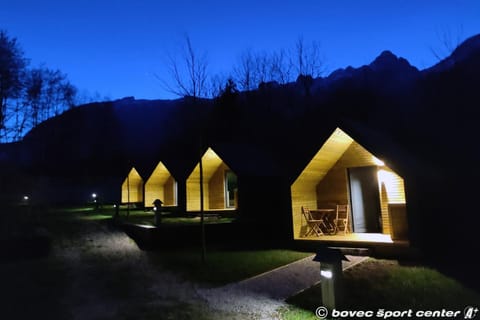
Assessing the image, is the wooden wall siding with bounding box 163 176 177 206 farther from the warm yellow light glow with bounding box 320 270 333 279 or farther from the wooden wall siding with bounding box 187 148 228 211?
the warm yellow light glow with bounding box 320 270 333 279

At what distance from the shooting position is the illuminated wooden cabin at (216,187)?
1573 cm

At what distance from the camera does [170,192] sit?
64.3ft

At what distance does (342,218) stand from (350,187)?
1.13 metres

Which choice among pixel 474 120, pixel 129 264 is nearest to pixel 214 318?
pixel 129 264

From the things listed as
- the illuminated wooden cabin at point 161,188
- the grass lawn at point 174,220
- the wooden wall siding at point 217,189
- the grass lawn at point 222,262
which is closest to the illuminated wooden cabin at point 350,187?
the grass lawn at point 222,262

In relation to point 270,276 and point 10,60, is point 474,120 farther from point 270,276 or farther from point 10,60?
point 10,60

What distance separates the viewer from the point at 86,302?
5332 mm

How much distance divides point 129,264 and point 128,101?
6108cm

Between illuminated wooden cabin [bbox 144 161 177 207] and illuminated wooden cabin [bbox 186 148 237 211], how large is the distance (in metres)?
3.62

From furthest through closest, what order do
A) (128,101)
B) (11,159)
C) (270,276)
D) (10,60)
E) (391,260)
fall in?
(128,101)
(11,159)
(10,60)
(391,260)
(270,276)

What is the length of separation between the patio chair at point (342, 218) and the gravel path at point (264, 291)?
304 cm

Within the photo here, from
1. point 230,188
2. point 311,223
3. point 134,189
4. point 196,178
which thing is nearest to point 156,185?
point 134,189

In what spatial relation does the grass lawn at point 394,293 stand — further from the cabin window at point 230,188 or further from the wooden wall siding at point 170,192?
the wooden wall siding at point 170,192

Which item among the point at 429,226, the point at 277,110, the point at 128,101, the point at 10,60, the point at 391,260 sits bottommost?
the point at 391,260
